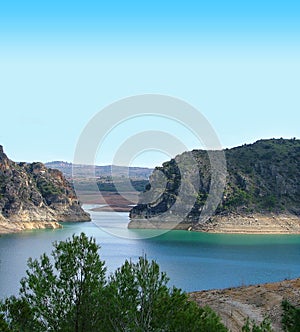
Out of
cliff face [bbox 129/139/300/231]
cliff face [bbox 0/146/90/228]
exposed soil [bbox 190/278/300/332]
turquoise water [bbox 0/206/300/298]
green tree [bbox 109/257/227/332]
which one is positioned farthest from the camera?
cliff face [bbox 129/139/300/231]

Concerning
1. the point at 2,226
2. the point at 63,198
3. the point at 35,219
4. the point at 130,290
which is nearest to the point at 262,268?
the point at 130,290

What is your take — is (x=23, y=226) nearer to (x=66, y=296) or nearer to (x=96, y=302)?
(x=66, y=296)

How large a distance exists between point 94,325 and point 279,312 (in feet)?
50.9

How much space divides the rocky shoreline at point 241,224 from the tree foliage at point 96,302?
10036 centimetres

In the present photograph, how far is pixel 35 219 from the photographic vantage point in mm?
127500

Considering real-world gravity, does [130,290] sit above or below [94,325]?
above

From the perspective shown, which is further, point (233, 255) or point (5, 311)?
point (233, 255)

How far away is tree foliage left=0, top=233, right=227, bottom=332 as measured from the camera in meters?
17.4

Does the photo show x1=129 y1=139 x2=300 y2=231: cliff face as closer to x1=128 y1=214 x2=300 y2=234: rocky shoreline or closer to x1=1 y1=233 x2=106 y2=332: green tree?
x1=128 y1=214 x2=300 y2=234: rocky shoreline

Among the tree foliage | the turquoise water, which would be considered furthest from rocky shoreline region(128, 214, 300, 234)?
the tree foliage

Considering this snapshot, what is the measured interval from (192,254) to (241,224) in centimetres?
4579

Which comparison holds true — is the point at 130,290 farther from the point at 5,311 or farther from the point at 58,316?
the point at 5,311

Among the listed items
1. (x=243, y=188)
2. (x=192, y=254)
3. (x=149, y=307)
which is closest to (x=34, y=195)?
(x=243, y=188)

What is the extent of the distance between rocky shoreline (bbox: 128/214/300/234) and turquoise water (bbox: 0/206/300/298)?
557cm
